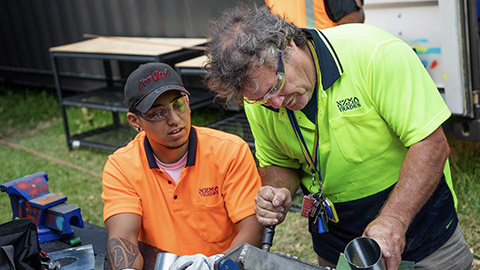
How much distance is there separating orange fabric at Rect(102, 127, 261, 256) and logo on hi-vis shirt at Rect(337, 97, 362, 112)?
0.74 meters

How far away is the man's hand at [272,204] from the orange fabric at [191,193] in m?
0.42

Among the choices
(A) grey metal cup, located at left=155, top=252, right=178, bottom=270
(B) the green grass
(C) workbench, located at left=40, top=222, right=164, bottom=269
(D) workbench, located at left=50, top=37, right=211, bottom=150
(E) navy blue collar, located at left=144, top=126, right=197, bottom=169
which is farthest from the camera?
(D) workbench, located at left=50, top=37, right=211, bottom=150

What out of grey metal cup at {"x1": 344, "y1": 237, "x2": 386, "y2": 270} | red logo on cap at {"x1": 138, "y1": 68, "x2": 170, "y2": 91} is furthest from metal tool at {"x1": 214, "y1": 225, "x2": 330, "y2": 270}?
red logo on cap at {"x1": 138, "y1": 68, "x2": 170, "y2": 91}

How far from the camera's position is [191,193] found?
2.46m

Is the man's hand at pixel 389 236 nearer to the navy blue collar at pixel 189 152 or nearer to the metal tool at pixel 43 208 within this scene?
the navy blue collar at pixel 189 152

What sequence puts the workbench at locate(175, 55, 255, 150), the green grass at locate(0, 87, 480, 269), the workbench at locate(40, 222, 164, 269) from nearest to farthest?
the workbench at locate(40, 222, 164, 269) < the green grass at locate(0, 87, 480, 269) < the workbench at locate(175, 55, 255, 150)

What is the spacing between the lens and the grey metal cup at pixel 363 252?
144 cm

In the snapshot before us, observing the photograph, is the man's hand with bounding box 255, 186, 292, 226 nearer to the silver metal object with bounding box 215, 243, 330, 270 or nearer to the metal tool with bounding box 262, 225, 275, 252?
the metal tool with bounding box 262, 225, 275, 252

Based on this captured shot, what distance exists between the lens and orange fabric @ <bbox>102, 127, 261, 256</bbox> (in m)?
2.44

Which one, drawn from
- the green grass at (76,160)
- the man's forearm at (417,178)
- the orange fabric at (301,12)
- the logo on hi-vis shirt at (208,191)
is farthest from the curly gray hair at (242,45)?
the green grass at (76,160)

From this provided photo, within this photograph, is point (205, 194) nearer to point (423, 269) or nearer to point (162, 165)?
point (162, 165)

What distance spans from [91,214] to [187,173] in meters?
2.57

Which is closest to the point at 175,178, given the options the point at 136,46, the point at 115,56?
the point at 115,56

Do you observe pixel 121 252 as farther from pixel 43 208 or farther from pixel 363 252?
pixel 363 252
